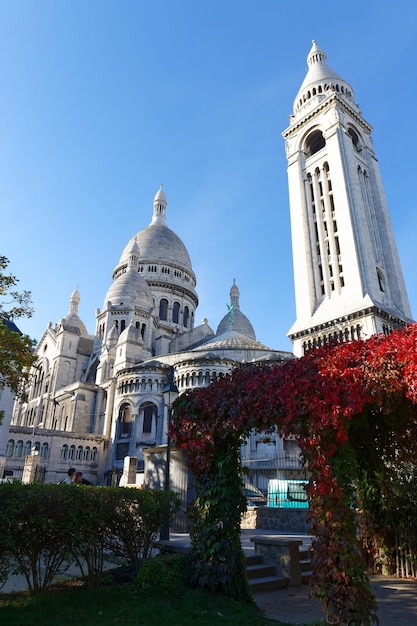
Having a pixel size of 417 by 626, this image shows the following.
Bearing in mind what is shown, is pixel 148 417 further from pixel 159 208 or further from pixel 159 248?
pixel 159 208

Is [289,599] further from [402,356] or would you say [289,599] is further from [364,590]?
[402,356]

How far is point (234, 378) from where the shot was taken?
795cm

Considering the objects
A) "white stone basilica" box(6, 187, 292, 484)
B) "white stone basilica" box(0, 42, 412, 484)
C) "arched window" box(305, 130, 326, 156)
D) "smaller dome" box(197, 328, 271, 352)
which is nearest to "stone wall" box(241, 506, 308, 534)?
"white stone basilica" box(6, 187, 292, 484)

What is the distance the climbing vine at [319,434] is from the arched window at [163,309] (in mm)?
57863

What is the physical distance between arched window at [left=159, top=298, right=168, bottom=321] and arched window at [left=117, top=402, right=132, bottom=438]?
76.3ft

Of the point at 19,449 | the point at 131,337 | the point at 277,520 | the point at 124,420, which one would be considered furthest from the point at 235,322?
the point at 277,520

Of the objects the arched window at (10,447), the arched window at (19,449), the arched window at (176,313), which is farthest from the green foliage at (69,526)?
the arched window at (176,313)

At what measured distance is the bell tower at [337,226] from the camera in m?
38.4

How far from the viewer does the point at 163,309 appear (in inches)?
2638

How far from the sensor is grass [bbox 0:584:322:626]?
6.09 m

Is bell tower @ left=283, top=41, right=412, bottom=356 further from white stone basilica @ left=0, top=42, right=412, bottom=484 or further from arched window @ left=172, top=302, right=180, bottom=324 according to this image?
arched window @ left=172, top=302, right=180, bottom=324

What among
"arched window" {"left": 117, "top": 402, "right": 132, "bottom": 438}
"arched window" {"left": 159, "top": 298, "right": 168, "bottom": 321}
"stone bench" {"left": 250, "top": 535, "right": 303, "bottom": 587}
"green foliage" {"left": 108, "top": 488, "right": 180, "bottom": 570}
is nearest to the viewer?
"green foliage" {"left": 108, "top": 488, "right": 180, "bottom": 570}

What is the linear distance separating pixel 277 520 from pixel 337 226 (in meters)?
33.0

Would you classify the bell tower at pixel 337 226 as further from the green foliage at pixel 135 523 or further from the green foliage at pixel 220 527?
the green foliage at pixel 220 527
